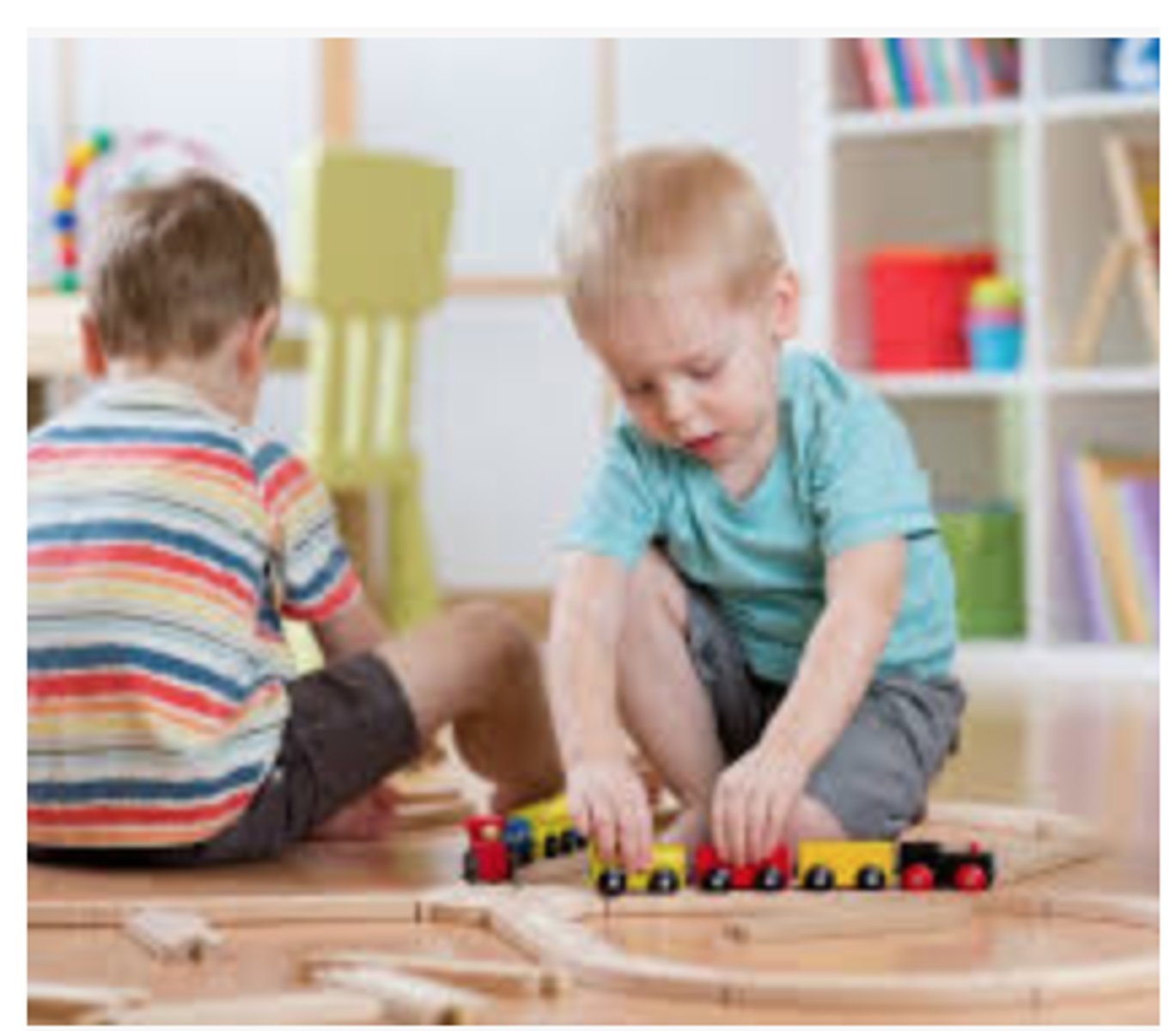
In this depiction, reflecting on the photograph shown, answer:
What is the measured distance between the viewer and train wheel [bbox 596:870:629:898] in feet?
4.76

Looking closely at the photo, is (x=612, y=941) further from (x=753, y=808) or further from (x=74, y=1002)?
(x=74, y=1002)

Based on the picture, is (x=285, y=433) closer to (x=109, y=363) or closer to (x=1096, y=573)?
(x=1096, y=573)

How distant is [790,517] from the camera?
1659 millimetres

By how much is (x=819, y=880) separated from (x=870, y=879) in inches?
1.3

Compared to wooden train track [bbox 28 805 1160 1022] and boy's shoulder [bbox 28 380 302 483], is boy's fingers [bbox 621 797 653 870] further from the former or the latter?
boy's shoulder [bbox 28 380 302 483]

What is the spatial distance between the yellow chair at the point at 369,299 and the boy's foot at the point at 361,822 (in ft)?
4.96

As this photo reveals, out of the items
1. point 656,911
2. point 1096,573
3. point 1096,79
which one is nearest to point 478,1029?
point 656,911

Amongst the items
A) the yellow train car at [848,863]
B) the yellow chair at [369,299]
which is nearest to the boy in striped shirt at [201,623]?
the yellow train car at [848,863]

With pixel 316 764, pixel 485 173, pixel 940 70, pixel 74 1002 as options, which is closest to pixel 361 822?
pixel 316 764

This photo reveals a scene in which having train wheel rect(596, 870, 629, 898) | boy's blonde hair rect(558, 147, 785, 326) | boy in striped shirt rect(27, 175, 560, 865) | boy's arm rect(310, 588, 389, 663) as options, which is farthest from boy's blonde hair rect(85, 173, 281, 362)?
train wheel rect(596, 870, 629, 898)

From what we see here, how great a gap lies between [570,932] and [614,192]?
0.48 m

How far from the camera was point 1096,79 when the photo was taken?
3.47 m

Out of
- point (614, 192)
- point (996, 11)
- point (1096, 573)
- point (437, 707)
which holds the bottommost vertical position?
point (1096, 573)

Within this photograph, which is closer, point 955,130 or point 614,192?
point 614,192
